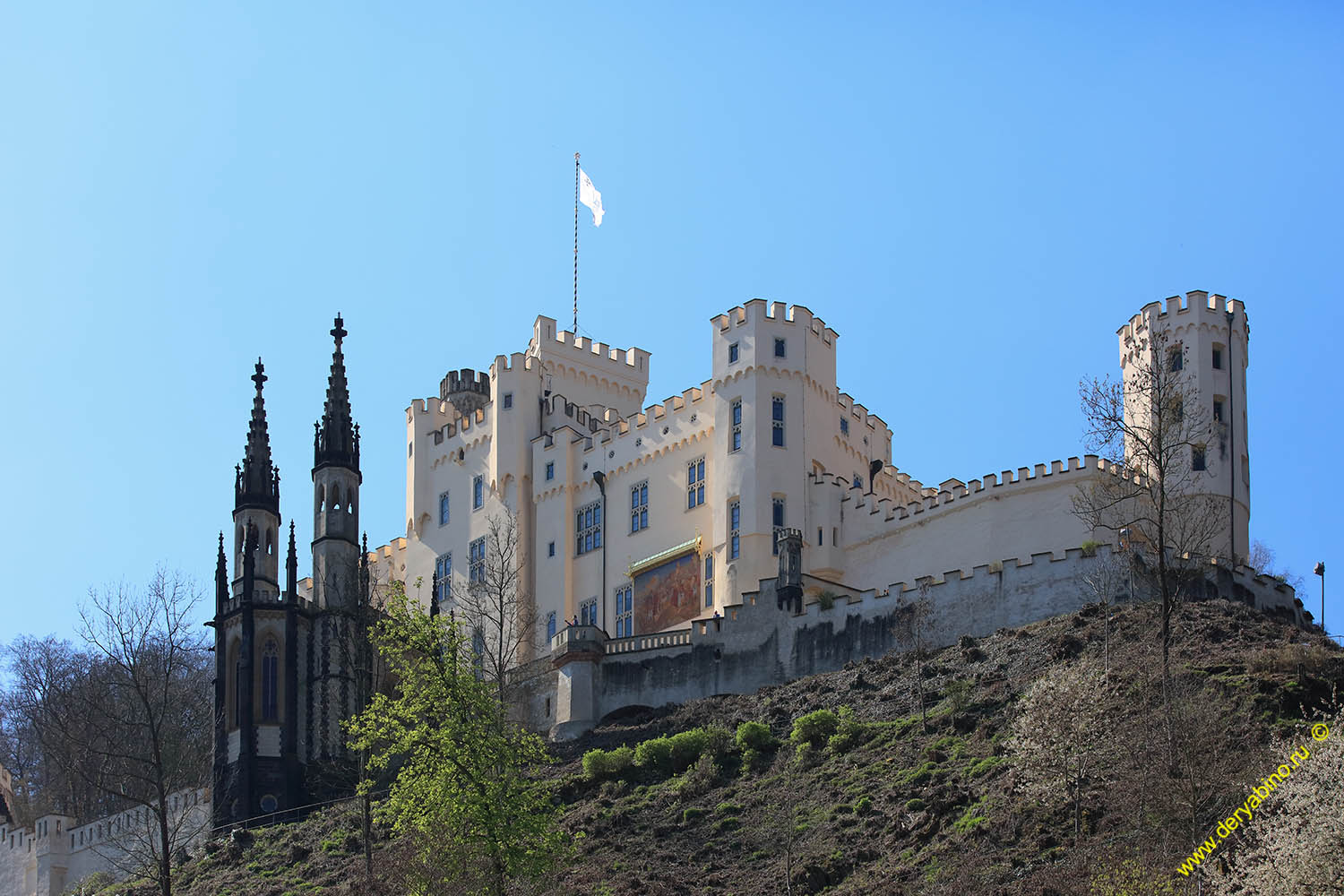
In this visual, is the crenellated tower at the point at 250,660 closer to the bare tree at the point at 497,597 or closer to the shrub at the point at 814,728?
the bare tree at the point at 497,597

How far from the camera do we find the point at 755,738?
66562 mm

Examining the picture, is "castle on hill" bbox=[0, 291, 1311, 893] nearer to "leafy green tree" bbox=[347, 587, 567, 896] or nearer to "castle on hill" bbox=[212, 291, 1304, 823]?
"castle on hill" bbox=[212, 291, 1304, 823]

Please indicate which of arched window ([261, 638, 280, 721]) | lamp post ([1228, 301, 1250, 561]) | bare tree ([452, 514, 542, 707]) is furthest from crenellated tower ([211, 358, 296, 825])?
lamp post ([1228, 301, 1250, 561])

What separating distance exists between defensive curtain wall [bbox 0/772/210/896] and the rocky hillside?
5823mm

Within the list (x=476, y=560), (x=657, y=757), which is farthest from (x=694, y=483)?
(x=657, y=757)

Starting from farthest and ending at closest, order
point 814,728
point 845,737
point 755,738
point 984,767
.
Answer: point 755,738 < point 814,728 < point 845,737 < point 984,767

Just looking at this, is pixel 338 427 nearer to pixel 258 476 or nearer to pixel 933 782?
pixel 258 476

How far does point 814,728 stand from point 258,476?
2991 centimetres

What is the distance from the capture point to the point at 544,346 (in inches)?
3780

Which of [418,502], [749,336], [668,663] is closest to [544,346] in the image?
[418,502]

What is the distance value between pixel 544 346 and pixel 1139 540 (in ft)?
120

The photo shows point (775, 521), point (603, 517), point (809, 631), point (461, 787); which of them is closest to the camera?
point (461, 787)

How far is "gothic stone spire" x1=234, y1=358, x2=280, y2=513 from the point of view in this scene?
282ft

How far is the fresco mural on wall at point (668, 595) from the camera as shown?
8269cm
